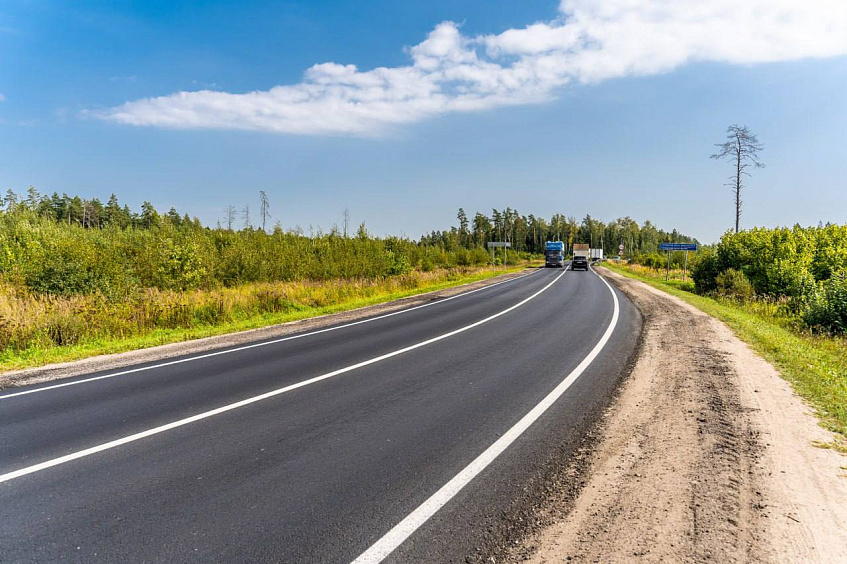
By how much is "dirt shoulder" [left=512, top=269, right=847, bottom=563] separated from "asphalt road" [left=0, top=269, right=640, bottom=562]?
45 centimetres

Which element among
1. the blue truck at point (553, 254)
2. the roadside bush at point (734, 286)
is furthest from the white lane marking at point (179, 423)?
the blue truck at point (553, 254)

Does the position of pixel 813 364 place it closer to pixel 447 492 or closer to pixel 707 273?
pixel 447 492

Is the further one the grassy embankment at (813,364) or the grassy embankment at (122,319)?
the grassy embankment at (122,319)

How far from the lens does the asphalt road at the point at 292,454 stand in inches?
123

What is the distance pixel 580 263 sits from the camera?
56156mm

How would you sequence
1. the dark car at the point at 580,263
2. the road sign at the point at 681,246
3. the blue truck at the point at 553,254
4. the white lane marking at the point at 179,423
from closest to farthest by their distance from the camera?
the white lane marking at the point at 179,423, the road sign at the point at 681,246, the dark car at the point at 580,263, the blue truck at the point at 553,254

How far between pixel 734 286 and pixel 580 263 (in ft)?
111

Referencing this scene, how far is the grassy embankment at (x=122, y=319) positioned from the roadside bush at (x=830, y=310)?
16.1 m

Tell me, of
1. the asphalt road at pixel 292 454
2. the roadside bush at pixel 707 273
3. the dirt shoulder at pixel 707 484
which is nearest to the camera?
the dirt shoulder at pixel 707 484

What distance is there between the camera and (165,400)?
625 centimetres

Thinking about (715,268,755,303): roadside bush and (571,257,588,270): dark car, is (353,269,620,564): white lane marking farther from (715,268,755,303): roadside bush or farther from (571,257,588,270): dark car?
(571,257,588,270): dark car

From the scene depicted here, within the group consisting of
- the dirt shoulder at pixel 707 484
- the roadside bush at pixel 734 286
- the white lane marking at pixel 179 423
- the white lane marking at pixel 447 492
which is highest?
the roadside bush at pixel 734 286

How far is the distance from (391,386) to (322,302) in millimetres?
13885

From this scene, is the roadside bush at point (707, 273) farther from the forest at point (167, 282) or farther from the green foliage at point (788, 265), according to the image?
the forest at point (167, 282)
